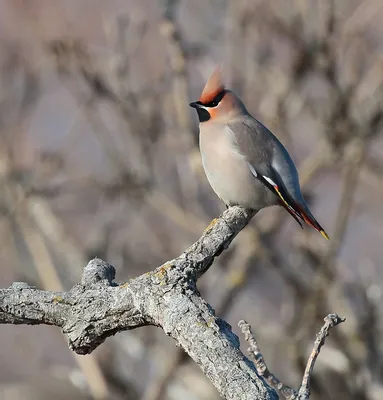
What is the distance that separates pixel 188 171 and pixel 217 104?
2.04m

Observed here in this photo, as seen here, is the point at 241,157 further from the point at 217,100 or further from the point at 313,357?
the point at 313,357

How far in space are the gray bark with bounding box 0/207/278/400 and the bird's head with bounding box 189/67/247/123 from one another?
1.73 m

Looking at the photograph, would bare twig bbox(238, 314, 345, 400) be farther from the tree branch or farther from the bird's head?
the bird's head

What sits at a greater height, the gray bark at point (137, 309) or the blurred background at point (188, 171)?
the blurred background at point (188, 171)

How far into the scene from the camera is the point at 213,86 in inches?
156

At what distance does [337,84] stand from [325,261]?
39.2 inches

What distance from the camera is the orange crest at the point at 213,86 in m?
3.89

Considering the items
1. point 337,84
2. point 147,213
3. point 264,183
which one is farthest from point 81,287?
point 147,213

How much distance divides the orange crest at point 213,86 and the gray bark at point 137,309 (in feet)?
5.51

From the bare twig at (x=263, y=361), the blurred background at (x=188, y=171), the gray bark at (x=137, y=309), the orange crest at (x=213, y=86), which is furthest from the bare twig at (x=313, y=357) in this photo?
the blurred background at (x=188, y=171)

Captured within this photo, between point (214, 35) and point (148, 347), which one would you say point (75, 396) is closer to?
point (148, 347)

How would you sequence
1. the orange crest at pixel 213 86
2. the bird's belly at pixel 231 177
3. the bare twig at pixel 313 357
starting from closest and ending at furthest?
1. the bare twig at pixel 313 357
2. the bird's belly at pixel 231 177
3. the orange crest at pixel 213 86

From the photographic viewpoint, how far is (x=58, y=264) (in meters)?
6.73

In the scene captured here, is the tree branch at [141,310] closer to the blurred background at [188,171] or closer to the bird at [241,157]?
the bird at [241,157]
